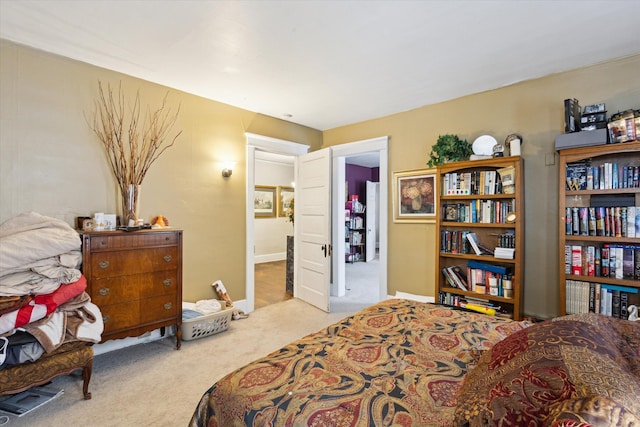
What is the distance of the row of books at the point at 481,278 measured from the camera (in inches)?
112

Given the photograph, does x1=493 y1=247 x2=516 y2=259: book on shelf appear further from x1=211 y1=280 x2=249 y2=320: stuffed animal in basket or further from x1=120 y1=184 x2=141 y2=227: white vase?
x1=120 y1=184 x2=141 y2=227: white vase

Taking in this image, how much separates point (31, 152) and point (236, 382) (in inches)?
106

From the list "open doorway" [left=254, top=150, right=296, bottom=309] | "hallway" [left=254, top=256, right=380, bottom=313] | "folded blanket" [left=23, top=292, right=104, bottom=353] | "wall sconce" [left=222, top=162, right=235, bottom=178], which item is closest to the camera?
"folded blanket" [left=23, top=292, right=104, bottom=353]

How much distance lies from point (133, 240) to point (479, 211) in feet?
11.0

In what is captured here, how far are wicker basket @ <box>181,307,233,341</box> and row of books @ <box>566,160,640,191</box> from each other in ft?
11.8

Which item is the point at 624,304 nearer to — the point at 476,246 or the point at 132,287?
the point at 476,246

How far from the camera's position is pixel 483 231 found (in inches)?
125

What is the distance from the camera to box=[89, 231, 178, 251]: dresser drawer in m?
2.31

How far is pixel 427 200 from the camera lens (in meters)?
3.63

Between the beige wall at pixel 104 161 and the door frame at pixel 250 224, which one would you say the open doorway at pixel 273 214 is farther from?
the beige wall at pixel 104 161

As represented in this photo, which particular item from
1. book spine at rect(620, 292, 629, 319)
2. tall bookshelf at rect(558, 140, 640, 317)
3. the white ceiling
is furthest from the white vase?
book spine at rect(620, 292, 629, 319)

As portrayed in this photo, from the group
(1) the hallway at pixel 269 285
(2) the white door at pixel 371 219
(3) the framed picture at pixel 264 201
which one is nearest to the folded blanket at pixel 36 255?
(1) the hallway at pixel 269 285

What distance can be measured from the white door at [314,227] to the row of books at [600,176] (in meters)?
2.52

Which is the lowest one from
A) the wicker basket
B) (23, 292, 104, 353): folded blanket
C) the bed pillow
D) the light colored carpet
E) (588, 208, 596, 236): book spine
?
the light colored carpet
